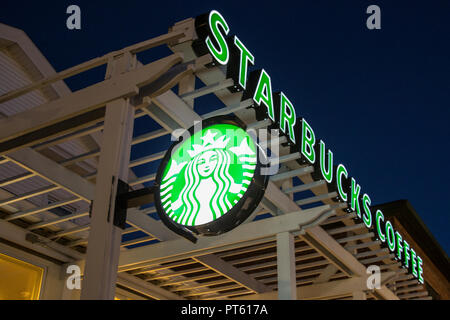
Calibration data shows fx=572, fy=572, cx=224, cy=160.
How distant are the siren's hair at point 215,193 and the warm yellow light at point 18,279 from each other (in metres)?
5.48

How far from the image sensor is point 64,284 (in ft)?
32.8

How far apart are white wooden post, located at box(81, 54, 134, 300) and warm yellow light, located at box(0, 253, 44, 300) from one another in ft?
15.8

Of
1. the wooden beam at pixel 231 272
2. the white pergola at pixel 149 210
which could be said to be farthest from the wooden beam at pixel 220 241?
the wooden beam at pixel 231 272

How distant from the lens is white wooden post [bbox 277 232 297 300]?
26.9ft

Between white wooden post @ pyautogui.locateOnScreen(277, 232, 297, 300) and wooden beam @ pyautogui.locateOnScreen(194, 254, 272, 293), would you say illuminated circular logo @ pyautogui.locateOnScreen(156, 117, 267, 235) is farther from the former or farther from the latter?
wooden beam @ pyautogui.locateOnScreen(194, 254, 272, 293)

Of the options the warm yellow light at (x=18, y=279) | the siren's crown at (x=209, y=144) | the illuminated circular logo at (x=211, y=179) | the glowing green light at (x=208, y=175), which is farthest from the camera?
the warm yellow light at (x=18, y=279)

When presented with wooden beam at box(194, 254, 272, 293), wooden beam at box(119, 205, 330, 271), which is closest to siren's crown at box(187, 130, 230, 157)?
wooden beam at box(119, 205, 330, 271)

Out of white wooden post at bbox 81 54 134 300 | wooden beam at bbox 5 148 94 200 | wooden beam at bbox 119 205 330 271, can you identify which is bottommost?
white wooden post at bbox 81 54 134 300

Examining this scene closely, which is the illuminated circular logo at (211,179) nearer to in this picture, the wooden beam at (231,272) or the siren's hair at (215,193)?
the siren's hair at (215,193)

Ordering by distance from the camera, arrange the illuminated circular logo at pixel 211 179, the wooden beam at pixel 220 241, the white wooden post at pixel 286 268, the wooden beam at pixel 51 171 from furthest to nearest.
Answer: the wooden beam at pixel 220 241, the white wooden post at pixel 286 268, the wooden beam at pixel 51 171, the illuminated circular logo at pixel 211 179

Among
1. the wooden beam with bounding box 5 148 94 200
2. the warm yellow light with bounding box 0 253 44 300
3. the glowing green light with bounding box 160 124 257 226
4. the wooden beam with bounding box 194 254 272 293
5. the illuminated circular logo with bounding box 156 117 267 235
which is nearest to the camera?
the illuminated circular logo with bounding box 156 117 267 235

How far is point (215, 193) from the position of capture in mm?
4844

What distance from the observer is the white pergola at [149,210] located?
558 cm

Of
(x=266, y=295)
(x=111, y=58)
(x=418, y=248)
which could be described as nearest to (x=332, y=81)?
(x=418, y=248)
